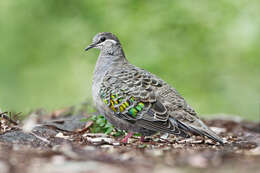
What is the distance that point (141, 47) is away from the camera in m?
13.0

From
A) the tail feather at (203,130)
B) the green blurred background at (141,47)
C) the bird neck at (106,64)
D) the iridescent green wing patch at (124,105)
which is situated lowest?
the tail feather at (203,130)

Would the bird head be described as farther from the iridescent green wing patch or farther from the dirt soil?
the dirt soil

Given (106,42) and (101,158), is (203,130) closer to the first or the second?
(101,158)

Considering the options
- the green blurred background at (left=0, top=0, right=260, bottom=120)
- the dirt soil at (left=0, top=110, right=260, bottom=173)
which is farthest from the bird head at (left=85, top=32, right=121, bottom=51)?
the green blurred background at (left=0, top=0, right=260, bottom=120)

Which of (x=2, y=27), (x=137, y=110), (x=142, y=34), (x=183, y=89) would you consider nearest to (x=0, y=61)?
(x=2, y=27)

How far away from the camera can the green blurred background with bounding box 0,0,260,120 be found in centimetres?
1245

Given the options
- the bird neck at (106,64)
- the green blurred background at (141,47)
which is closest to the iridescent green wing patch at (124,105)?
the bird neck at (106,64)

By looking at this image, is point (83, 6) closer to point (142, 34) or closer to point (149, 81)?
point (142, 34)

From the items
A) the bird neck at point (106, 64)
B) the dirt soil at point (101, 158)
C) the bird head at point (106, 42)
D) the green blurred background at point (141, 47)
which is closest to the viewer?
the dirt soil at point (101, 158)

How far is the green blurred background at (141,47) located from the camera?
1245 centimetres

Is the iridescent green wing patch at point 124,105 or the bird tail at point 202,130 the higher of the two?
the iridescent green wing patch at point 124,105

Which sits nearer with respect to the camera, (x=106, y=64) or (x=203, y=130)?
(x=203, y=130)

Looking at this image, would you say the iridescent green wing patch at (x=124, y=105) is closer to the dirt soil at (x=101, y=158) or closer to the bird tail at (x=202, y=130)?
the dirt soil at (x=101, y=158)

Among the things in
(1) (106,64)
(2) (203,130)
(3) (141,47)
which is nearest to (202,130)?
(2) (203,130)
